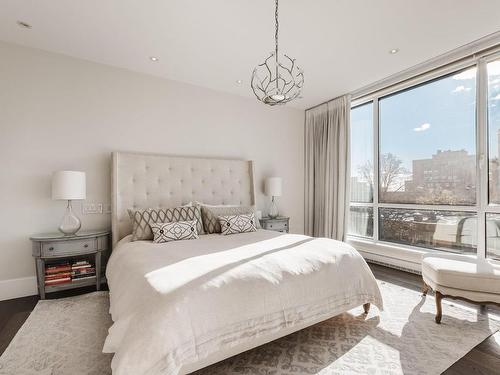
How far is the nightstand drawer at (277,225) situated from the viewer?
4.09m

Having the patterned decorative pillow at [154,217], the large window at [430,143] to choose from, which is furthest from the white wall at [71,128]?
the large window at [430,143]

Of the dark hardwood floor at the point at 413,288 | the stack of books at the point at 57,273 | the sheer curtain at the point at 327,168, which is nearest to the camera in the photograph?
the dark hardwood floor at the point at 413,288

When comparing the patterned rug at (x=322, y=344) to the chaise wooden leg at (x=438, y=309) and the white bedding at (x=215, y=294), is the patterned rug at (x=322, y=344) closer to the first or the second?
the chaise wooden leg at (x=438, y=309)

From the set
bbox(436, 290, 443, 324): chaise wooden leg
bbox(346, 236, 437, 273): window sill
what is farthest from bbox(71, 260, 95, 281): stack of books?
bbox(346, 236, 437, 273): window sill

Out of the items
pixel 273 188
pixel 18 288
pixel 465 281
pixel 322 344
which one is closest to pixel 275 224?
pixel 273 188

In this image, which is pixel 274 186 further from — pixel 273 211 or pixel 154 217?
pixel 154 217

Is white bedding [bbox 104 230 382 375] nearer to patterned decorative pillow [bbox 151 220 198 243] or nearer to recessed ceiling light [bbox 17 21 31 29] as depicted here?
patterned decorative pillow [bbox 151 220 198 243]

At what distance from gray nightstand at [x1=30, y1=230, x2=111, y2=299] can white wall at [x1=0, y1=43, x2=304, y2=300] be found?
340 millimetres

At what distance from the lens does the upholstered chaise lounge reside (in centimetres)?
209

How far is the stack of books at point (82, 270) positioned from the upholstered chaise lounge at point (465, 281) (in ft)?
11.5

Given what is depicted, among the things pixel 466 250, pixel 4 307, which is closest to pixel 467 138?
pixel 466 250

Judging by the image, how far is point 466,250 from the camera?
3.13 meters

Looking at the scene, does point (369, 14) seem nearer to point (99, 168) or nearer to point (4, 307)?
point (99, 168)

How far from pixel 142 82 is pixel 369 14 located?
278 cm
